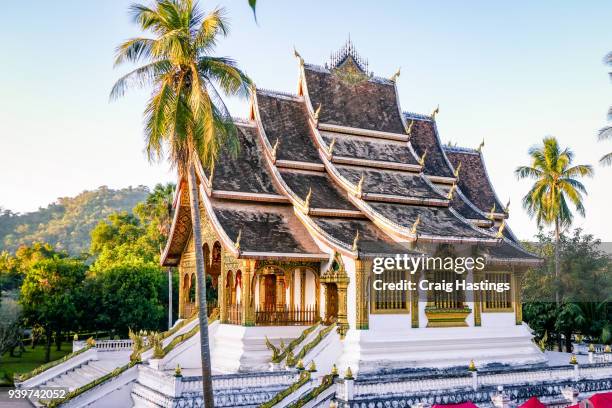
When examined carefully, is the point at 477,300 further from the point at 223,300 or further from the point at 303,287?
the point at 223,300

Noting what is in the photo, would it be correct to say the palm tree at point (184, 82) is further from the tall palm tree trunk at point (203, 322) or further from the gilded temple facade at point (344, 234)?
the gilded temple facade at point (344, 234)

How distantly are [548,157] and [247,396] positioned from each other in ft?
80.6

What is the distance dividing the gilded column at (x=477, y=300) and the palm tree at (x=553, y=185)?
47.7 feet

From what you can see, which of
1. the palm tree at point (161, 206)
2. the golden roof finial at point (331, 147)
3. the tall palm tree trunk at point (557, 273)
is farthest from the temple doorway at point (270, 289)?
the palm tree at point (161, 206)

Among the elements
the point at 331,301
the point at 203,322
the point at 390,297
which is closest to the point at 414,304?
the point at 390,297

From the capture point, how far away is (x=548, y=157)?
33.1 meters

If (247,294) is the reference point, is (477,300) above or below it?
below

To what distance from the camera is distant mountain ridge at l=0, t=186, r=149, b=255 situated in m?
122

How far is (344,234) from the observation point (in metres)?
17.7

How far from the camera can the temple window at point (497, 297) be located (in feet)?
62.6

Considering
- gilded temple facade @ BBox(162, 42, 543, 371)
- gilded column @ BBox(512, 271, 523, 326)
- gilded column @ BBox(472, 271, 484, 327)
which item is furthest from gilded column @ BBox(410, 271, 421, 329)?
gilded column @ BBox(512, 271, 523, 326)

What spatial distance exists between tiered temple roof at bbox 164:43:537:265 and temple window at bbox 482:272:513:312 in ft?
2.31

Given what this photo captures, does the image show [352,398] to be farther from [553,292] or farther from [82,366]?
[553,292]

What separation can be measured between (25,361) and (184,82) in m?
22.9
